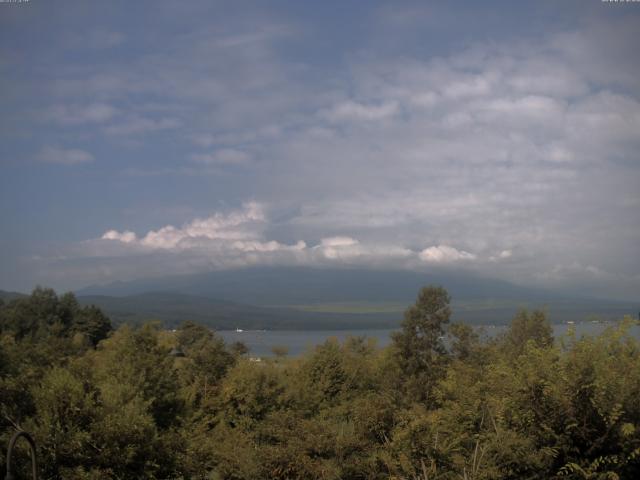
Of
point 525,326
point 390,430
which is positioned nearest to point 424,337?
point 525,326

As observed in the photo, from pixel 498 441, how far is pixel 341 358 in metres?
25.6

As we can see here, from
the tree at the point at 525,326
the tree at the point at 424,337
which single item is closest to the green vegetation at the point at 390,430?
the tree at the point at 424,337

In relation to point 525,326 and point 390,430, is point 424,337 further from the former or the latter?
point 390,430

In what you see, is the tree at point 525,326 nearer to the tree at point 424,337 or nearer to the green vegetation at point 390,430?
the tree at point 424,337

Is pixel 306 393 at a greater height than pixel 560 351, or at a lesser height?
lesser

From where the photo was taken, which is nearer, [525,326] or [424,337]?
[424,337]

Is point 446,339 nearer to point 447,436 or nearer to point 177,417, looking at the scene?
point 177,417

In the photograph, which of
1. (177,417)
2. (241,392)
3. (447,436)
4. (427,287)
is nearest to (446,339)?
(427,287)

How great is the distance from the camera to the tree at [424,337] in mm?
42938

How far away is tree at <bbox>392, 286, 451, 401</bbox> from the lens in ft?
141

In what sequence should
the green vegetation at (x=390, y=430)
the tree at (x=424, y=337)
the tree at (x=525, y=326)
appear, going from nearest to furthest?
the green vegetation at (x=390, y=430)
the tree at (x=424, y=337)
the tree at (x=525, y=326)

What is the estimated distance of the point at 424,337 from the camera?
44.2m

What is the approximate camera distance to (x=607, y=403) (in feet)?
41.7

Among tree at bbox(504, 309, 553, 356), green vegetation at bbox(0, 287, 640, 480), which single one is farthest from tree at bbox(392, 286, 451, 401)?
green vegetation at bbox(0, 287, 640, 480)
